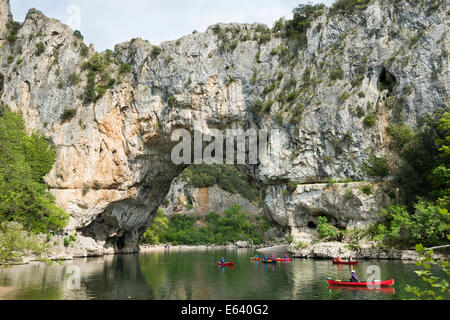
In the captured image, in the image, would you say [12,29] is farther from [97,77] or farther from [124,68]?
[124,68]

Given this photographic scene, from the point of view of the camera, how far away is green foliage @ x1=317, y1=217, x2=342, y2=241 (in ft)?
107

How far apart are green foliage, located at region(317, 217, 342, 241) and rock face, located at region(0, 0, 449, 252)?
3.69 feet

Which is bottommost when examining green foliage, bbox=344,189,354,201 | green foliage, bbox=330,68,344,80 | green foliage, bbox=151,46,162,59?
green foliage, bbox=344,189,354,201

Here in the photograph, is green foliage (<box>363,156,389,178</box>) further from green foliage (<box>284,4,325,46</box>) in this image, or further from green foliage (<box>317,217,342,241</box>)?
green foliage (<box>284,4,325,46</box>)

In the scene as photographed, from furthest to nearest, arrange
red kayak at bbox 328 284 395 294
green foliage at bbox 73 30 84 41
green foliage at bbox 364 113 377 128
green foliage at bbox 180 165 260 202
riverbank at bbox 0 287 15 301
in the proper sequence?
green foliage at bbox 180 165 260 202 < green foliage at bbox 73 30 84 41 < green foliage at bbox 364 113 377 128 < red kayak at bbox 328 284 395 294 < riverbank at bbox 0 287 15 301

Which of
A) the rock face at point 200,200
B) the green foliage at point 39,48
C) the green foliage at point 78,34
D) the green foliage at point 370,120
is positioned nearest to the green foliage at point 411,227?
the green foliage at point 370,120

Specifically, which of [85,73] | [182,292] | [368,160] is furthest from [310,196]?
[85,73]

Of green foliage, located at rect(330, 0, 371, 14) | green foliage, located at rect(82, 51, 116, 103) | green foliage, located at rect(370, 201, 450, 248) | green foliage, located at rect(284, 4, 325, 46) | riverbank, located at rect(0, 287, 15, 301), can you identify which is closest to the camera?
riverbank, located at rect(0, 287, 15, 301)

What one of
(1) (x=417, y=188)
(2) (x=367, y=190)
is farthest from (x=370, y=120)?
(1) (x=417, y=188)

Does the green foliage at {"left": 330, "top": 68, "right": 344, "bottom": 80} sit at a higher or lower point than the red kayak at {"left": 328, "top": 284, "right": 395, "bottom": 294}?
higher

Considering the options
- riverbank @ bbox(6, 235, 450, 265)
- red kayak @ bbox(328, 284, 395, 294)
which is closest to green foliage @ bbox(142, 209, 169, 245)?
riverbank @ bbox(6, 235, 450, 265)

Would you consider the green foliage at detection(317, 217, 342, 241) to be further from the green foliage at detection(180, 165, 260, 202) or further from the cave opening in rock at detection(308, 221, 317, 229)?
the green foliage at detection(180, 165, 260, 202)

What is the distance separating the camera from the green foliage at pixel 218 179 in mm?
87250

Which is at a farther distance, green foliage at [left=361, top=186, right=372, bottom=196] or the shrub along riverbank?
green foliage at [left=361, top=186, right=372, bottom=196]
